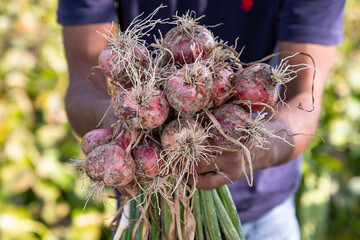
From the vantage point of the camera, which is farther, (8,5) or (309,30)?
(8,5)

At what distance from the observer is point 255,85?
0.87m

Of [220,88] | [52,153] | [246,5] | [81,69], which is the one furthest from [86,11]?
[52,153]

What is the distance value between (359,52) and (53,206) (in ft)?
8.68

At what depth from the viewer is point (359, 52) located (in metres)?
3.20

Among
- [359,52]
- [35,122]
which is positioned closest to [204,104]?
[35,122]

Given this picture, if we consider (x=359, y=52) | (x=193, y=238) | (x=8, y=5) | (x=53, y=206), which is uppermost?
(x=8, y=5)

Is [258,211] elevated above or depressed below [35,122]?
above

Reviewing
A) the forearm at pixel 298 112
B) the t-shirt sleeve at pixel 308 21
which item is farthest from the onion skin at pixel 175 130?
the t-shirt sleeve at pixel 308 21

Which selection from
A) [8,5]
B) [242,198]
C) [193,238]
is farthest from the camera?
[8,5]

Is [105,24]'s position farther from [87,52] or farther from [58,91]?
[58,91]

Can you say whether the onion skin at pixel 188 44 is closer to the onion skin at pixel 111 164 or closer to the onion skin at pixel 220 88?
the onion skin at pixel 220 88

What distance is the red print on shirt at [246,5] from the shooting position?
1289 millimetres

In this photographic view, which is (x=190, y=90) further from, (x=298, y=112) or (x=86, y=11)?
(x=86, y=11)

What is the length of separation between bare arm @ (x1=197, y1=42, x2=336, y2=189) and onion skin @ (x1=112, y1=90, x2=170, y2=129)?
0.18 m
